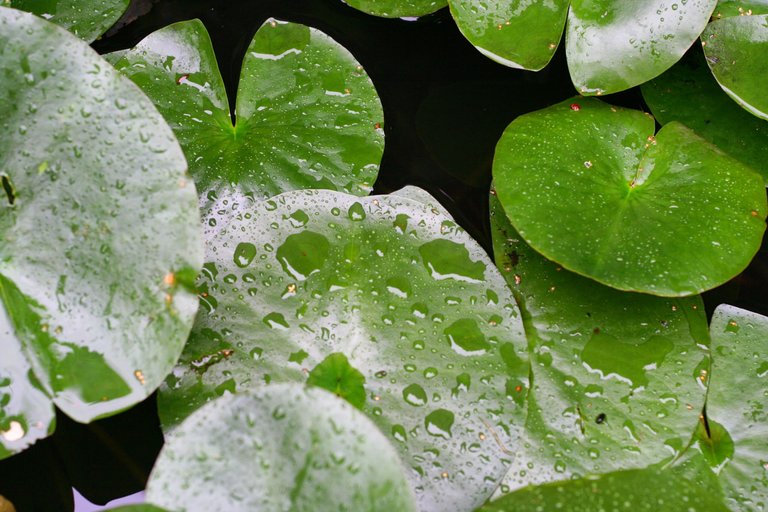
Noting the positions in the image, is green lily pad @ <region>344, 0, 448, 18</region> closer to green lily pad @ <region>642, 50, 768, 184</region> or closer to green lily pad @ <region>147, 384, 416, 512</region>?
green lily pad @ <region>642, 50, 768, 184</region>

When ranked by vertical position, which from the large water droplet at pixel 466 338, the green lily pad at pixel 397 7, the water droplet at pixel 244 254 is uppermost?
the green lily pad at pixel 397 7

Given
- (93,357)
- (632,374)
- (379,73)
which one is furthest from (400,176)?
(93,357)

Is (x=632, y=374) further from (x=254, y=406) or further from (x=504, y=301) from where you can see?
(x=254, y=406)

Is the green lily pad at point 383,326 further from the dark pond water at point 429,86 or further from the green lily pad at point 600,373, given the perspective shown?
the dark pond water at point 429,86

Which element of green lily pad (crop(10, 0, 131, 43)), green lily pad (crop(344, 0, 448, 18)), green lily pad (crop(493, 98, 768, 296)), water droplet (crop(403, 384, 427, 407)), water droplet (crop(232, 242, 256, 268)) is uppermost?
green lily pad (crop(344, 0, 448, 18))

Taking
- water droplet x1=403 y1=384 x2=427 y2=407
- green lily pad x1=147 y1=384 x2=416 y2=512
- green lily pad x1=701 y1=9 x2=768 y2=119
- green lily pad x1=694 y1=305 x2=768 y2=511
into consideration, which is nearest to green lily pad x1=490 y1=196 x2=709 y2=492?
green lily pad x1=694 y1=305 x2=768 y2=511

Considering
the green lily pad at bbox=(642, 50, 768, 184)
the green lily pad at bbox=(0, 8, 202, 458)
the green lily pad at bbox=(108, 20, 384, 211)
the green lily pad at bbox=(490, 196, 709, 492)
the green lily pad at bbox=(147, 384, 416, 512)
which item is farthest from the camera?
the green lily pad at bbox=(642, 50, 768, 184)

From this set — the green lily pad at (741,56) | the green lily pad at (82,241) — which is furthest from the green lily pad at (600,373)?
the green lily pad at (82,241)
